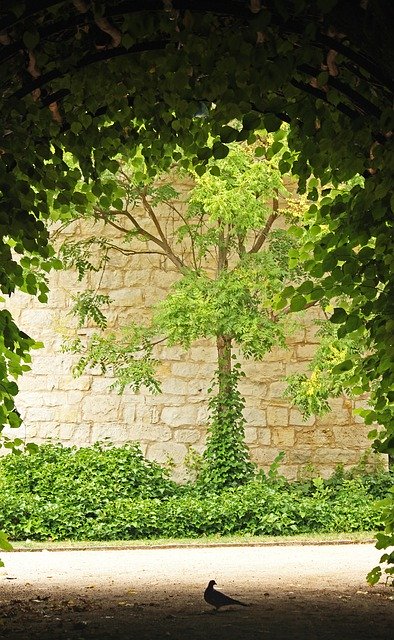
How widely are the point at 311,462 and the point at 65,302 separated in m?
3.48

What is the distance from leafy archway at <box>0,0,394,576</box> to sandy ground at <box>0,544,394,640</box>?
1.07 metres

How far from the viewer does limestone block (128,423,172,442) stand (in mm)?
13398

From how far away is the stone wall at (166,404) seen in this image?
13422 mm

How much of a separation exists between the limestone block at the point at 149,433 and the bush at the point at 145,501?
0.22m

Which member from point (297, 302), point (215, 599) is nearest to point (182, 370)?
point (215, 599)

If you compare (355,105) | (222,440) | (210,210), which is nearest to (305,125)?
(355,105)

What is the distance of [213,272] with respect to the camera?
1363 cm

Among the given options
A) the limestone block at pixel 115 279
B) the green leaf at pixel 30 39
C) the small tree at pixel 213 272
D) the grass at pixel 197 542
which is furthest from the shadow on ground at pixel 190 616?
the limestone block at pixel 115 279

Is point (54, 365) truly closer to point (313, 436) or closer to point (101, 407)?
point (101, 407)

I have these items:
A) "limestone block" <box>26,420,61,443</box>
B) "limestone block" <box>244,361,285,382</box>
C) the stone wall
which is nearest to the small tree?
the stone wall

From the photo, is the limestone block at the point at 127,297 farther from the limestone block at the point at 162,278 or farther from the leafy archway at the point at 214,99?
the leafy archway at the point at 214,99

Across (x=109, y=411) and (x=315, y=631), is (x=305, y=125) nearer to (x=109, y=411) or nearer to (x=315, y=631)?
(x=315, y=631)

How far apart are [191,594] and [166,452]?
257 inches

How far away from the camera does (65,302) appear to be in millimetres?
13656
